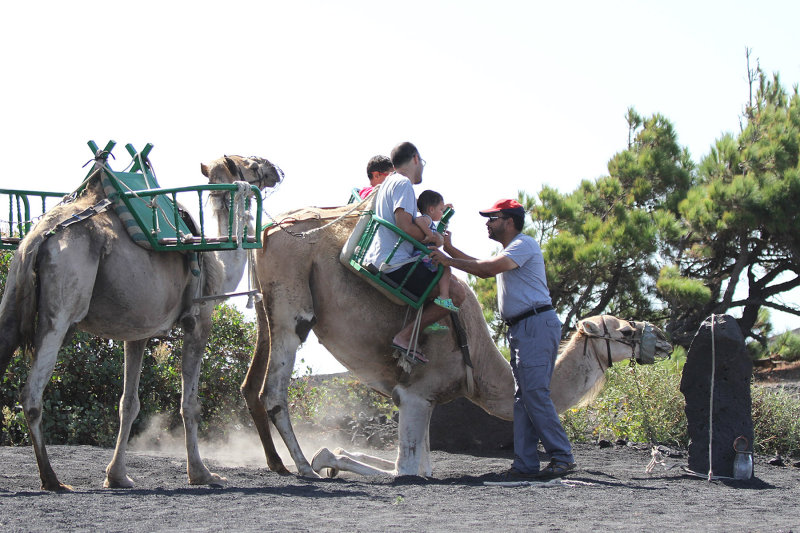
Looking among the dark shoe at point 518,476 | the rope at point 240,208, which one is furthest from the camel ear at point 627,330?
the rope at point 240,208

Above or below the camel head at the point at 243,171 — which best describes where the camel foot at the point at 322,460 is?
below

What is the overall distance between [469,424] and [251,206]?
4.04m

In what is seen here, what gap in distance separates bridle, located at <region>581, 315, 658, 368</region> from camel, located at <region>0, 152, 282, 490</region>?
3150mm

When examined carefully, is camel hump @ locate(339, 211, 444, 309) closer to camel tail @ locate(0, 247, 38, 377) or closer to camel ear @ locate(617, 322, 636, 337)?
camel ear @ locate(617, 322, 636, 337)

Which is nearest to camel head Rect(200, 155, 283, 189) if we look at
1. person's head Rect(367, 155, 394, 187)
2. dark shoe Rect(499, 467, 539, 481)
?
person's head Rect(367, 155, 394, 187)

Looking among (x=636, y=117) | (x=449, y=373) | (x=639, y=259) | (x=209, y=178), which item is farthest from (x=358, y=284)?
(x=636, y=117)

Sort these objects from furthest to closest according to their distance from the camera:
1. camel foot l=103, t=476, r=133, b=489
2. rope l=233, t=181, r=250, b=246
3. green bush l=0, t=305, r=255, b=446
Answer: green bush l=0, t=305, r=255, b=446 → camel foot l=103, t=476, r=133, b=489 → rope l=233, t=181, r=250, b=246

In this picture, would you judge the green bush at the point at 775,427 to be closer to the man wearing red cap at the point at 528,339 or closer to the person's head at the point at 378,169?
the man wearing red cap at the point at 528,339

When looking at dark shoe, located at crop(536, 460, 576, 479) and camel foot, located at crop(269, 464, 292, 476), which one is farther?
camel foot, located at crop(269, 464, 292, 476)

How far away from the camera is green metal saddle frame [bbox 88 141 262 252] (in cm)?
675

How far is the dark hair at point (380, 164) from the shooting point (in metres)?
8.82

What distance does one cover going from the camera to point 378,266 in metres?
7.33

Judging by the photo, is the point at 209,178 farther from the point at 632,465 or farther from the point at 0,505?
the point at 632,465

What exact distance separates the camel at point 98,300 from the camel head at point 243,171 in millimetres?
700
